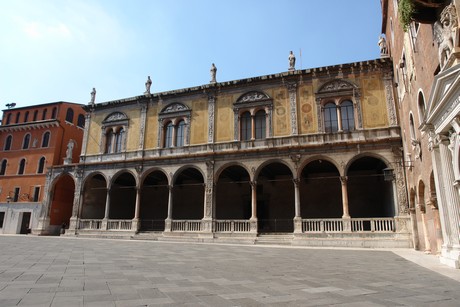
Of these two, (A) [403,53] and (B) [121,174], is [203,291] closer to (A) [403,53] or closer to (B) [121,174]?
(A) [403,53]

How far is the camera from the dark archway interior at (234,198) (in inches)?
964

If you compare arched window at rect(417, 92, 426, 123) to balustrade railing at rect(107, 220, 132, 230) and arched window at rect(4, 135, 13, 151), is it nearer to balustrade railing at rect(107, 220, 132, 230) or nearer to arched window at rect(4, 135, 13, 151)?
balustrade railing at rect(107, 220, 132, 230)

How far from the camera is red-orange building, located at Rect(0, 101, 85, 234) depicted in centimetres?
2752

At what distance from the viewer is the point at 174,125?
2350 cm

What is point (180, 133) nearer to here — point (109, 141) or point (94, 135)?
point (109, 141)

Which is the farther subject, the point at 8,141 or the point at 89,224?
the point at 8,141

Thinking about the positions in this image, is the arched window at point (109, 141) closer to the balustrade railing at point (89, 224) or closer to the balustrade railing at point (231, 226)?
the balustrade railing at point (89, 224)

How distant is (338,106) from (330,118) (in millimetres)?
884

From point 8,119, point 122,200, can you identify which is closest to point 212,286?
point 122,200

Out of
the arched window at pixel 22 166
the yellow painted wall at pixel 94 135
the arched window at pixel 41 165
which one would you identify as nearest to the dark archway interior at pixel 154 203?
the yellow painted wall at pixel 94 135

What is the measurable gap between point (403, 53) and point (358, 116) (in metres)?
5.05

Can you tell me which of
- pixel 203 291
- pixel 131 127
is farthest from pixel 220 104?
pixel 203 291

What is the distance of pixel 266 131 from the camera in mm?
20906

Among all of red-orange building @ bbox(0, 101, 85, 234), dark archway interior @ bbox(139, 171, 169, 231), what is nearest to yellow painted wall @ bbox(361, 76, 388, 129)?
dark archway interior @ bbox(139, 171, 169, 231)
